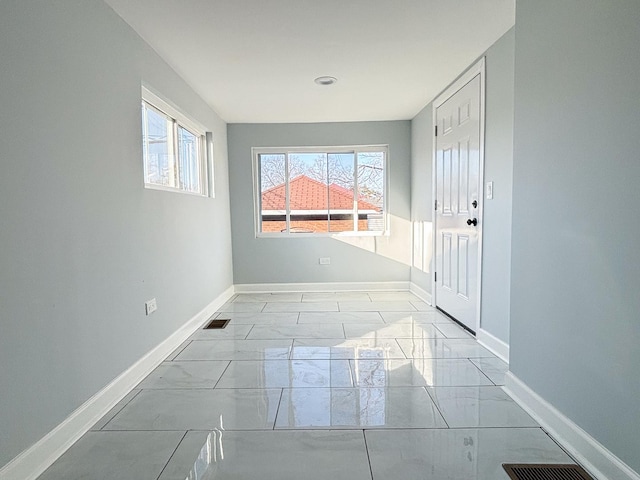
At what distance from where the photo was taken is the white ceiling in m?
2.34

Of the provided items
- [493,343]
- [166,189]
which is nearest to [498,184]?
[493,343]

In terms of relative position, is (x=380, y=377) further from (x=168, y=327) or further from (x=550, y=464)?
(x=168, y=327)

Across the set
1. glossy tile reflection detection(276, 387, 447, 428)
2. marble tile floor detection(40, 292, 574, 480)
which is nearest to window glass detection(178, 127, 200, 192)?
marble tile floor detection(40, 292, 574, 480)

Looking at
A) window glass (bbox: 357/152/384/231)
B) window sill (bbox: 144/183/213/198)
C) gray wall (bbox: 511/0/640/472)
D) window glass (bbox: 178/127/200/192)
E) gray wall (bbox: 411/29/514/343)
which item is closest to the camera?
gray wall (bbox: 511/0/640/472)

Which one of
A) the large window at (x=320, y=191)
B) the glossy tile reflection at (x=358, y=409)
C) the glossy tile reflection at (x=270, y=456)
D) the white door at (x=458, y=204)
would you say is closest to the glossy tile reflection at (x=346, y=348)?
the glossy tile reflection at (x=358, y=409)

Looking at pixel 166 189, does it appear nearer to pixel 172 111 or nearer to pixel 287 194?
pixel 172 111

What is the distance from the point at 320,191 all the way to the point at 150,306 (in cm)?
316

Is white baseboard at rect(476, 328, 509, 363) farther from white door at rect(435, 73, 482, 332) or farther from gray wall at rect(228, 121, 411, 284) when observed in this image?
gray wall at rect(228, 121, 411, 284)

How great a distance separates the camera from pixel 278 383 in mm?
2443

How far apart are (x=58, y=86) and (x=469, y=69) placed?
9.84ft

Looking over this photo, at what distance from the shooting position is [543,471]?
157 centimetres

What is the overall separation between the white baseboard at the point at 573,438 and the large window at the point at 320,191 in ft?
11.4

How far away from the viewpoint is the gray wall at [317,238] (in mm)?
5270

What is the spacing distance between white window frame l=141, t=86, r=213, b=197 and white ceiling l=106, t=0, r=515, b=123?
333mm
